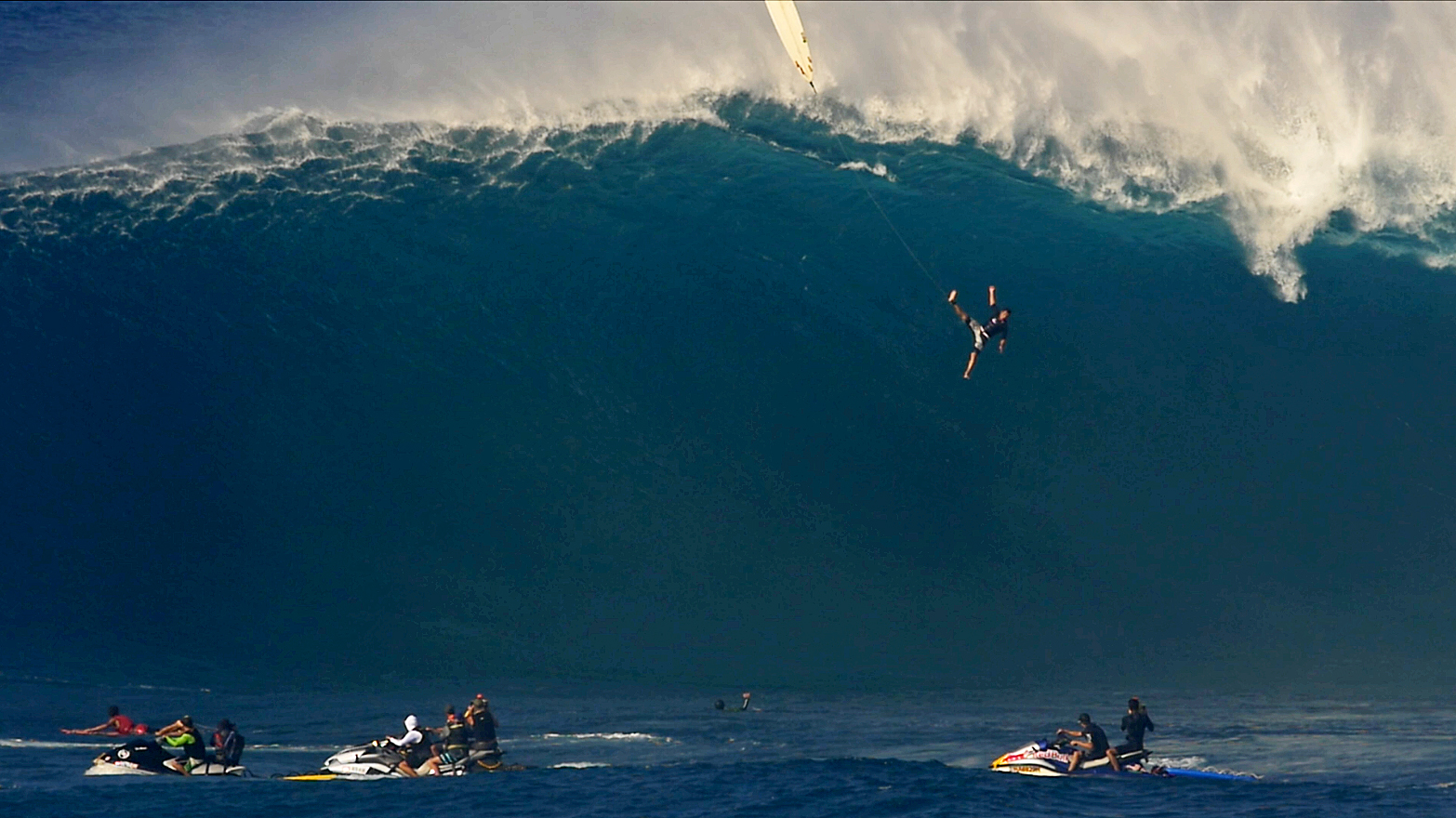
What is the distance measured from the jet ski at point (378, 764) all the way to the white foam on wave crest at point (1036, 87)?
1253cm

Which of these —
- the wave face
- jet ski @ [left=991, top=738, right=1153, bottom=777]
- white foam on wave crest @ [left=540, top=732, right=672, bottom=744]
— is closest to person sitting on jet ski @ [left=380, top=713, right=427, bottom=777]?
white foam on wave crest @ [left=540, top=732, right=672, bottom=744]

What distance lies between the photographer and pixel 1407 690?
683 inches

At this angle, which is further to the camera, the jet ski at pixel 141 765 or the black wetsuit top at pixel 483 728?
the black wetsuit top at pixel 483 728

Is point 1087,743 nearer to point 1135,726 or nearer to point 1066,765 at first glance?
point 1066,765

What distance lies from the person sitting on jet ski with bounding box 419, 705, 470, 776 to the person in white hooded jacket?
5.4 inches

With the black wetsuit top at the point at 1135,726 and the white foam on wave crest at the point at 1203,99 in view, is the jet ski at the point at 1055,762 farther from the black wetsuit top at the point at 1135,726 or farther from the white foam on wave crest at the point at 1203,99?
the white foam on wave crest at the point at 1203,99

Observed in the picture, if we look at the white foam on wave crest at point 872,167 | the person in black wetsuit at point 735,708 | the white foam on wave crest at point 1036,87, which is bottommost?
the person in black wetsuit at point 735,708

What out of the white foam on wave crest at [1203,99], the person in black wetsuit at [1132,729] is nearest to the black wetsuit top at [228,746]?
the person in black wetsuit at [1132,729]

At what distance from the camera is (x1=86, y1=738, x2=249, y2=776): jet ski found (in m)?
15.3

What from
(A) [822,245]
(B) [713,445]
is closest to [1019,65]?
(A) [822,245]

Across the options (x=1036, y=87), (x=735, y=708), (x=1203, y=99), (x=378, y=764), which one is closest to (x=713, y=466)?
(x=735, y=708)

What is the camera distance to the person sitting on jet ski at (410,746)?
15.7 meters

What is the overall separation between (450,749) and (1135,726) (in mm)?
7216

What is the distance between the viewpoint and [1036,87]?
25344 mm
